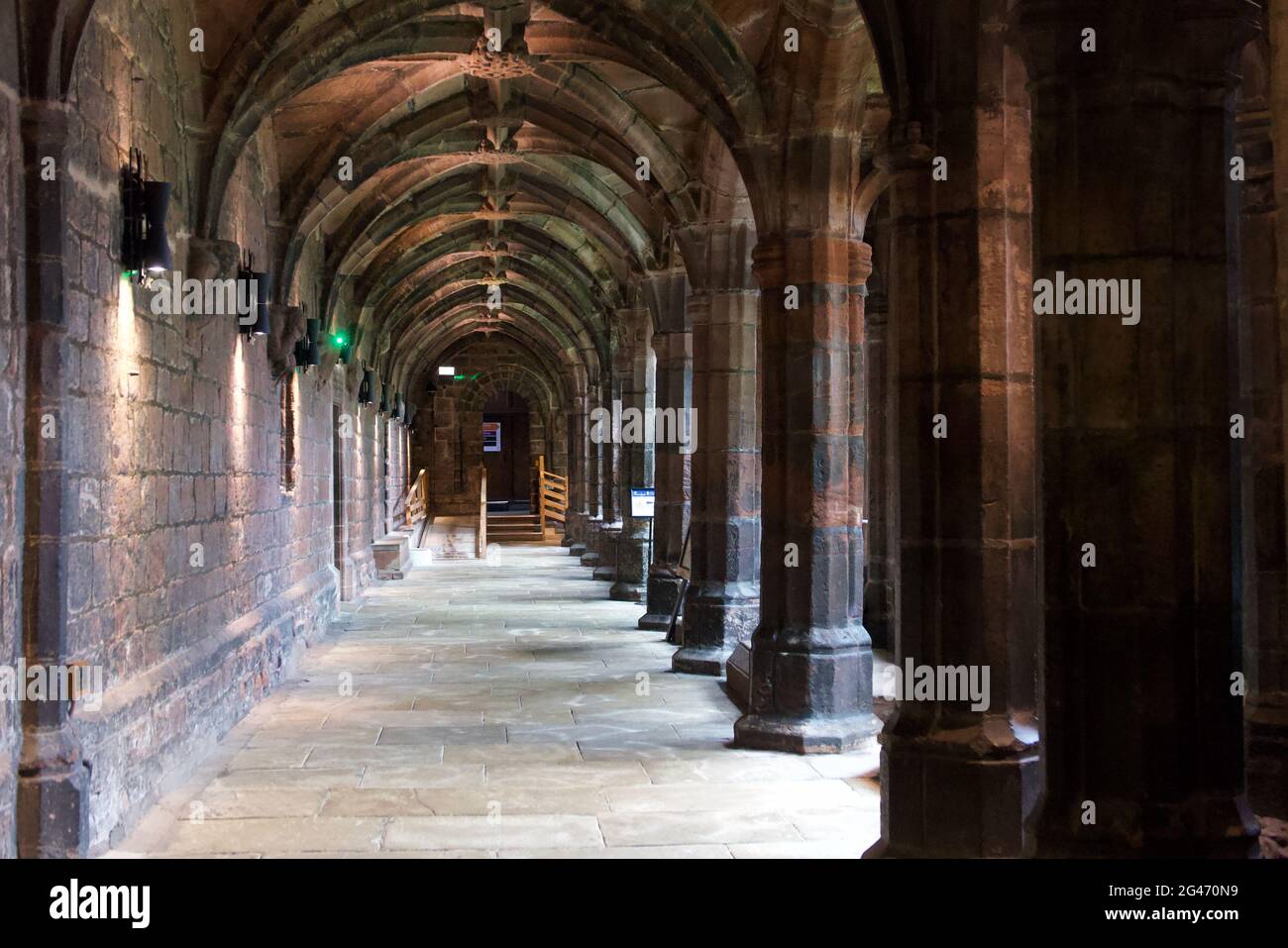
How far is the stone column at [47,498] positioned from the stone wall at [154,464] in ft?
0.40

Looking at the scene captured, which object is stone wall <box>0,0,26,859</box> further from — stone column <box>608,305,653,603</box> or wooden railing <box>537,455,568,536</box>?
wooden railing <box>537,455,568,536</box>

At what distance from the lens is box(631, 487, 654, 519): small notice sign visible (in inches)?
525

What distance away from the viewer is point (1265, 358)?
4684 mm

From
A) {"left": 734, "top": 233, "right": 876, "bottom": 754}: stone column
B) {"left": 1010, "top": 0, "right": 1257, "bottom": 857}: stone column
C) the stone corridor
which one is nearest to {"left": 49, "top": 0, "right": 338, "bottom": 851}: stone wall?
the stone corridor

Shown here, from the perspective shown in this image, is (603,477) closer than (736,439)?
No

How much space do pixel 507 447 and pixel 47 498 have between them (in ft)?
99.5

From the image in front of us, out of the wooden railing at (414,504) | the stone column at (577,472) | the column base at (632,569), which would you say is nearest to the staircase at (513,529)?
the stone column at (577,472)

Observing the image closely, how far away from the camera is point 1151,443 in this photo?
2932 mm

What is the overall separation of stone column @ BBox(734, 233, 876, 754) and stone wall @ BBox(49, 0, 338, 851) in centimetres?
280

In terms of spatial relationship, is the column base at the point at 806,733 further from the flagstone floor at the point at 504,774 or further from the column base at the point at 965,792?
the column base at the point at 965,792

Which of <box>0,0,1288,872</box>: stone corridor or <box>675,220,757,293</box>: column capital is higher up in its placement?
<box>675,220,757,293</box>: column capital

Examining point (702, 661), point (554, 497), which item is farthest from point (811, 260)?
point (554, 497)

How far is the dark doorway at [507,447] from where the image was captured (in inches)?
1348

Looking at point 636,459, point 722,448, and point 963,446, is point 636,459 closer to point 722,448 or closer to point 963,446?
point 722,448
